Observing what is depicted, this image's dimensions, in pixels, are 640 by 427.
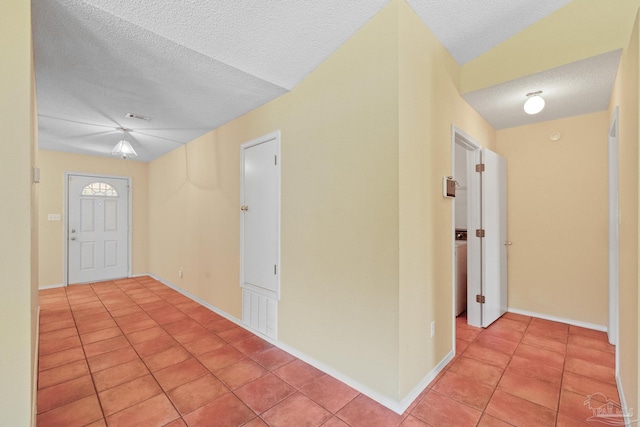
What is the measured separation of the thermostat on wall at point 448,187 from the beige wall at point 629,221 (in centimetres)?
98

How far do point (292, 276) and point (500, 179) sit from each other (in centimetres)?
267

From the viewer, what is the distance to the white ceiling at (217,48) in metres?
1.72

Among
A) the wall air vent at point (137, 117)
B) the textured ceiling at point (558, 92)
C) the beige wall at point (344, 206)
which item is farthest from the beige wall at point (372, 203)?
the wall air vent at point (137, 117)

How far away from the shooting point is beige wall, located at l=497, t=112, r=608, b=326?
9.67 feet

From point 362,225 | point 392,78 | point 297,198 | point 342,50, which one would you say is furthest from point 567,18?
point 297,198

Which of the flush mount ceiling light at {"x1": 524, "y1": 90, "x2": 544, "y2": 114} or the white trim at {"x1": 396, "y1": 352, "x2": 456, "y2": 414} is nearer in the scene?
the white trim at {"x1": 396, "y1": 352, "x2": 456, "y2": 414}

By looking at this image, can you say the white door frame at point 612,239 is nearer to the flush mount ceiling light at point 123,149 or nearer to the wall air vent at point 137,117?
the wall air vent at point 137,117

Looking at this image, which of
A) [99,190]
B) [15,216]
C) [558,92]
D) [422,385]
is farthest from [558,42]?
[99,190]

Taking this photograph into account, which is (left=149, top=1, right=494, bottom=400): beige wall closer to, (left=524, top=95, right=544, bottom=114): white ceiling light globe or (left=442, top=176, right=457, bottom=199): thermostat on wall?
(left=442, top=176, right=457, bottom=199): thermostat on wall

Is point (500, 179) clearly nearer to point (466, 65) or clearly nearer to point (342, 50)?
point (466, 65)

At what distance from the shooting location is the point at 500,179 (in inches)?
130

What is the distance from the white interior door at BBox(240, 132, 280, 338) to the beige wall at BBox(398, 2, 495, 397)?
1298 mm

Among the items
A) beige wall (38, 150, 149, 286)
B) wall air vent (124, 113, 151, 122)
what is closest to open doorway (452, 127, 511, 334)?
wall air vent (124, 113, 151, 122)

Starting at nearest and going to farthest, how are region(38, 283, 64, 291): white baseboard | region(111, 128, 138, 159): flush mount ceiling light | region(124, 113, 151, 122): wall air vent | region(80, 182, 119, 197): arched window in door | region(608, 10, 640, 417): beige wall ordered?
1. region(608, 10, 640, 417): beige wall
2. region(124, 113, 151, 122): wall air vent
3. region(111, 128, 138, 159): flush mount ceiling light
4. region(38, 283, 64, 291): white baseboard
5. region(80, 182, 119, 197): arched window in door
